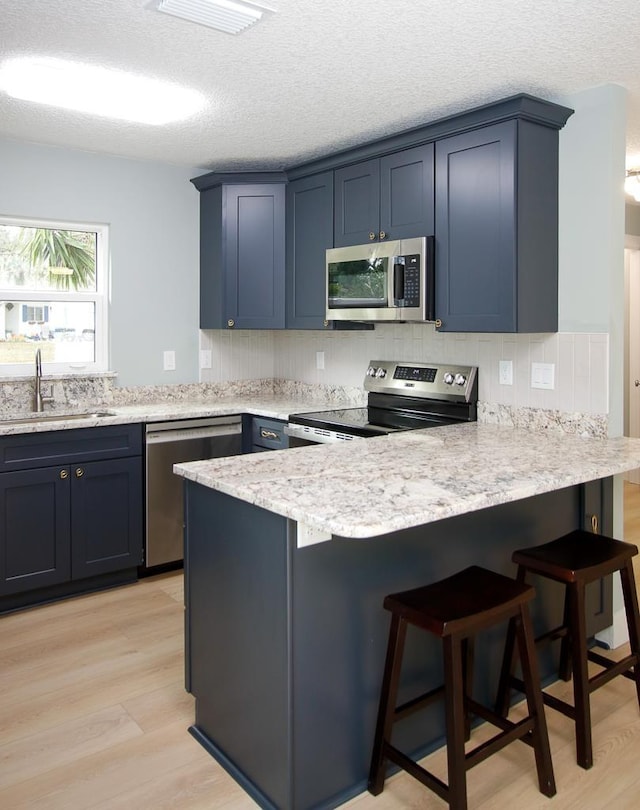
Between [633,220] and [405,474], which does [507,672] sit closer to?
[405,474]

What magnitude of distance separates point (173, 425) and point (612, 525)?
2.30m

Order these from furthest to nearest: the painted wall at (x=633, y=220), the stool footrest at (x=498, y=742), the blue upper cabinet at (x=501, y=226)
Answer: the painted wall at (x=633, y=220) → the blue upper cabinet at (x=501, y=226) → the stool footrest at (x=498, y=742)

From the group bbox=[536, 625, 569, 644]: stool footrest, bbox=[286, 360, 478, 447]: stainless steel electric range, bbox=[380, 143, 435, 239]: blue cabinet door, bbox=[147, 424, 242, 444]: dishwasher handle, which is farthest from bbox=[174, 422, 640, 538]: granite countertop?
bbox=[147, 424, 242, 444]: dishwasher handle

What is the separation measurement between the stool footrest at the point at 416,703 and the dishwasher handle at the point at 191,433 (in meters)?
2.14

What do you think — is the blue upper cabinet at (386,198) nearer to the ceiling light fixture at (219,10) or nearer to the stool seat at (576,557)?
the ceiling light fixture at (219,10)

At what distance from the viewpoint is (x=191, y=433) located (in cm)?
399

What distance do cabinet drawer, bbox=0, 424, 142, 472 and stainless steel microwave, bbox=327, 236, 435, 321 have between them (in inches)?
51.2

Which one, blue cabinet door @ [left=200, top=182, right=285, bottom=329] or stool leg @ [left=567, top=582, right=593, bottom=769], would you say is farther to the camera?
blue cabinet door @ [left=200, top=182, right=285, bottom=329]

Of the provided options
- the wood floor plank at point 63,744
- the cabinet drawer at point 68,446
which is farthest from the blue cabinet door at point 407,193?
the wood floor plank at point 63,744

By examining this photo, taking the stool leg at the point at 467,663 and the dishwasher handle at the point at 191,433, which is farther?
the dishwasher handle at the point at 191,433

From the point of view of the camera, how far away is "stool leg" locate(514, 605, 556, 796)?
2.03 m

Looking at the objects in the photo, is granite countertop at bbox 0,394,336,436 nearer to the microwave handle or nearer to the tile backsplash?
the tile backsplash

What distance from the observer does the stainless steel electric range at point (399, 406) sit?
3.54 m

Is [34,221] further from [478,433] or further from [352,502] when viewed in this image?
[352,502]
